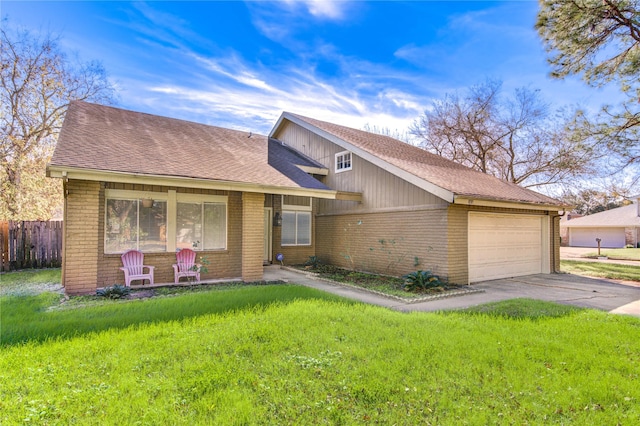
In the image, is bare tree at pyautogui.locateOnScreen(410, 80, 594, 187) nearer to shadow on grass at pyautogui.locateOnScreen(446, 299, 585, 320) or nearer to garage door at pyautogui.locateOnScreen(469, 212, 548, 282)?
garage door at pyautogui.locateOnScreen(469, 212, 548, 282)

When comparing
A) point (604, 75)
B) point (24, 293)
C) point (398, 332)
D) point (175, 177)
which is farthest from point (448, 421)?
point (604, 75)

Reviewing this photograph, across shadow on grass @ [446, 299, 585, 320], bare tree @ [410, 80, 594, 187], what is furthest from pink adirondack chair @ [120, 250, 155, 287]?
bare tree @ [410, 80, 594, 187]

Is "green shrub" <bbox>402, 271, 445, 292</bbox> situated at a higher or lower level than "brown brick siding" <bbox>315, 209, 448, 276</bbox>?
lower

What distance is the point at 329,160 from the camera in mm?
14430

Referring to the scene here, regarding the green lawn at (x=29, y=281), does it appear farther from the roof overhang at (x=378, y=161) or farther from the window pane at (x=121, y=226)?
the roof overhang at (x=378, y=161)

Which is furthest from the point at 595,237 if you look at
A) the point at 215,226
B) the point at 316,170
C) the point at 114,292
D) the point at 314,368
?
the point at 114,292

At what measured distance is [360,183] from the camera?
1271 centimetres

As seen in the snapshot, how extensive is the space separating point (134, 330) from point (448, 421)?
174 inches

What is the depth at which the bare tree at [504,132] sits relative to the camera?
19734 millimetres

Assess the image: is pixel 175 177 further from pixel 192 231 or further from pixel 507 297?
pixel 507 297

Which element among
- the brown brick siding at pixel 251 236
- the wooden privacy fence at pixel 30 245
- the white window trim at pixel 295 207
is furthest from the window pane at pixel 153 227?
the wooden privacy fence at pixel 30 245

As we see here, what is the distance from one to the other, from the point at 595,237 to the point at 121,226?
41.9 m

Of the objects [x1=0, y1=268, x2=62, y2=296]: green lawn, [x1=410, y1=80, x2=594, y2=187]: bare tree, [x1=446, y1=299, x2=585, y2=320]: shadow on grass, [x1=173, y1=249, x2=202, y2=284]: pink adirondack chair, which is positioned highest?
[x1=410, y1=80, x2=594, y2=187]: bare tree

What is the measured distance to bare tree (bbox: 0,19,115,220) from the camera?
17.8 m
